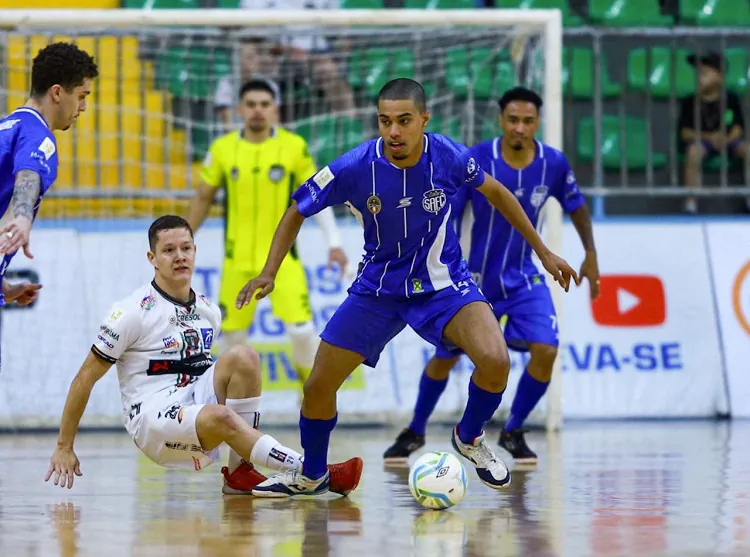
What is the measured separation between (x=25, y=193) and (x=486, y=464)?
2585 millimetres

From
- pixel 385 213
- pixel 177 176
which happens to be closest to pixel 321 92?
pixel 177 176

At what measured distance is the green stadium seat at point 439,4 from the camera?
13836mm

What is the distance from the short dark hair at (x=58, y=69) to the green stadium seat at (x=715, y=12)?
357 inches

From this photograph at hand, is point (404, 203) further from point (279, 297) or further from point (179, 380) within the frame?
point (279, 297)

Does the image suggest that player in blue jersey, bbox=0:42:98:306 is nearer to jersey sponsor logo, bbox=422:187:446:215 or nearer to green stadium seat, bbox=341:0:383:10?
jersey sponsor logo, bbox=422:187:446:215

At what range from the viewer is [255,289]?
6.15 m

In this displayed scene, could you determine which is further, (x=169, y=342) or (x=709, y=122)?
(x=709, y=122)

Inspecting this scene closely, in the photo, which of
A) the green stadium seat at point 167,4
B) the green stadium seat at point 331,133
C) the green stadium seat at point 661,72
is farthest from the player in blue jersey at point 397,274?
the green stadium seat at point 167,4

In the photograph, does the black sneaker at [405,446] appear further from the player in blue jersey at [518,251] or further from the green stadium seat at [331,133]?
Answer: the green stadium seat at [331,133]

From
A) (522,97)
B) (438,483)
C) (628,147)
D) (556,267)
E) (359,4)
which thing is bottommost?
(438,483)

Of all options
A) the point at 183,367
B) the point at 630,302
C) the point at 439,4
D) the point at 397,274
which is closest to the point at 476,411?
the point at 397,274

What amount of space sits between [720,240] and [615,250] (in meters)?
0.93

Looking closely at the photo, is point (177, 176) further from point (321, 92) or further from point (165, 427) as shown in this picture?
point (165, 427)

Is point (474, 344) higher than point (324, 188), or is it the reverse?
point (324, 188)
